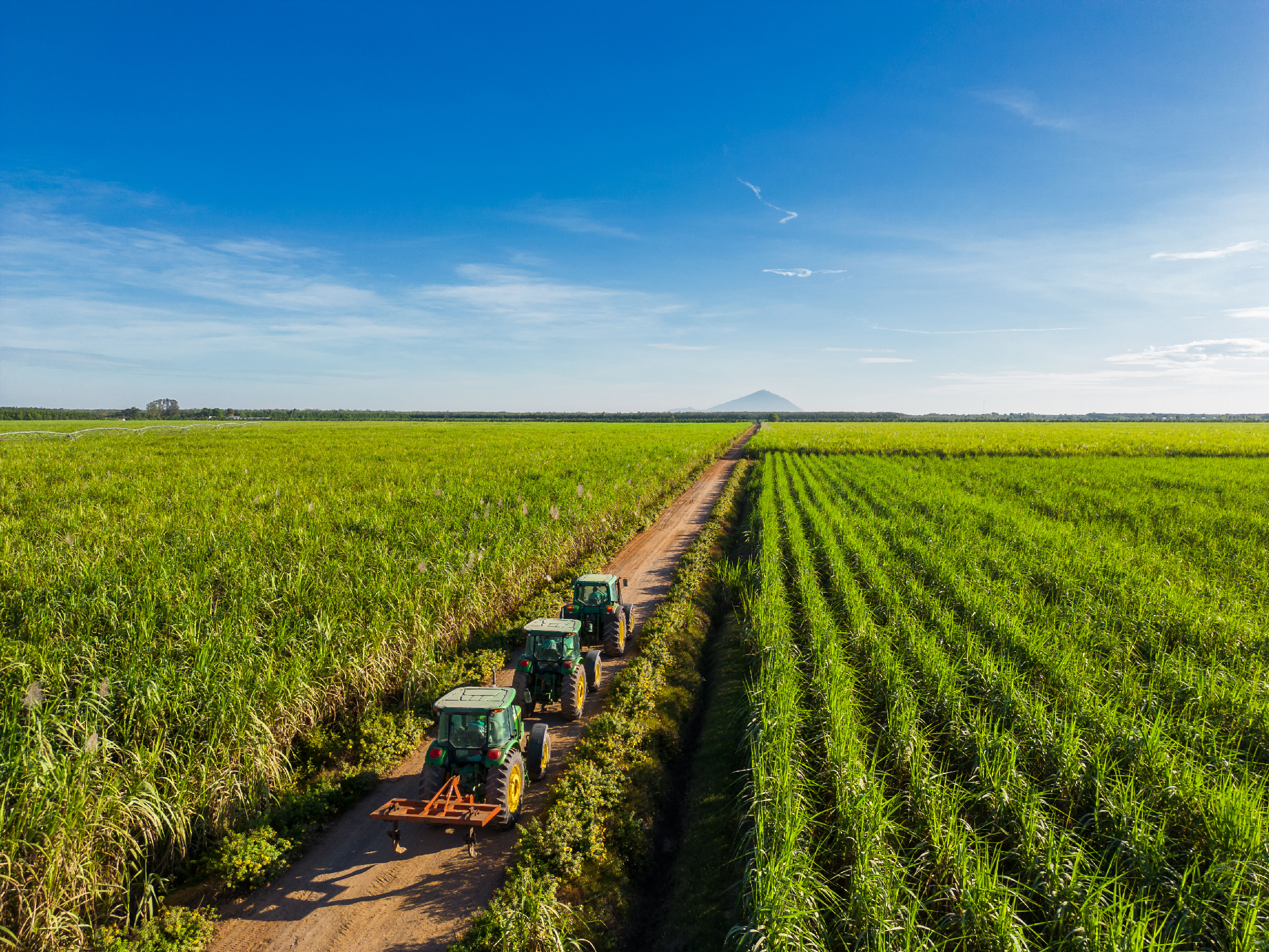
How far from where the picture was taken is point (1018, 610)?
11.2 m

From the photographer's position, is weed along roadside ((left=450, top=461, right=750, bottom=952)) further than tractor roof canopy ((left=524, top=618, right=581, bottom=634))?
No

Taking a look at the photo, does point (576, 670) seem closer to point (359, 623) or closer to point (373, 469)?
point (359, 623)

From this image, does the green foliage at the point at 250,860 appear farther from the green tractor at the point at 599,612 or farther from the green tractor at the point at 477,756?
the green tractor at the point at 599,612

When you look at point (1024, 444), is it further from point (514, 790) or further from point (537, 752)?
point (514, 790)

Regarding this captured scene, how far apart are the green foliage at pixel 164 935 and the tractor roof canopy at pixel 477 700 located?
2.61m

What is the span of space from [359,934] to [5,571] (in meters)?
9.54

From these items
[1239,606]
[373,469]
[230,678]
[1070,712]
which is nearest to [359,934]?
[230,678]

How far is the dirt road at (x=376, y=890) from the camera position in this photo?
5.09m

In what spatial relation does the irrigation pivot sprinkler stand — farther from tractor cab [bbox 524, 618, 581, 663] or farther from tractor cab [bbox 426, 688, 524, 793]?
tractor cab [bbox 524, 618, 581, 663]

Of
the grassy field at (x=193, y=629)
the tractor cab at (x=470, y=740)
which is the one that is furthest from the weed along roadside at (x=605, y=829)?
the grassy field at (x=193, y=629)

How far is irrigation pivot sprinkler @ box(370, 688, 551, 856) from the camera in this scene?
5914 mm

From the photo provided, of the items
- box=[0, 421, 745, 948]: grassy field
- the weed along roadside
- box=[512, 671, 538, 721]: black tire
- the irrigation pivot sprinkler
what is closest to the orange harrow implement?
the irrigation pivot sprinkler

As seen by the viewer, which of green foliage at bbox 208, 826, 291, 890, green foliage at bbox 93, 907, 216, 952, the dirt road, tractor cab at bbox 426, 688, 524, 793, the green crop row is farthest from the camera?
the green crop row

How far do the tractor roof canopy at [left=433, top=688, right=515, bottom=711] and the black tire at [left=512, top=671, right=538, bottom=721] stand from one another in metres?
1.88
